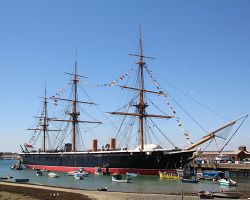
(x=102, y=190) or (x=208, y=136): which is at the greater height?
(x=208, y=136)

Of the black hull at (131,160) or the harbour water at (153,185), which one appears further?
the black hull at (131,160)

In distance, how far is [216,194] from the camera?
34.2 metres

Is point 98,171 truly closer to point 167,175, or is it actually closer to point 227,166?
point 167,175

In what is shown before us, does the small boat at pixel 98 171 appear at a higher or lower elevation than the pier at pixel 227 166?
lower

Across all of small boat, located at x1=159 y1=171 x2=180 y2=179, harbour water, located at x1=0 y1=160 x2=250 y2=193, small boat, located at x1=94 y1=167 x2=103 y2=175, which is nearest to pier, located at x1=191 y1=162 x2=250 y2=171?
harbour water, located at x1=0 y1=160 x2=250 y2=193

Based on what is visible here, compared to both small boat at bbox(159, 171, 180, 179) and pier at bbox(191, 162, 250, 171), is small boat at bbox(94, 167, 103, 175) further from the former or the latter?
pier at bbox(191, 162, 250, 171)

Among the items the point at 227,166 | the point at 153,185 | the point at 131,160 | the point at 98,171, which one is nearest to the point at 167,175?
the point at 131,160

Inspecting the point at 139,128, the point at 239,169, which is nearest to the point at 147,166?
the point at 139,128

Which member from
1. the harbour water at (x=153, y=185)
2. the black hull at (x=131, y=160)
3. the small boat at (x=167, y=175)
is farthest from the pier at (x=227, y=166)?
the small boat at (x=167, y=175)

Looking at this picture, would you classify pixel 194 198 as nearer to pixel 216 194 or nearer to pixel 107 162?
pixel 216 194

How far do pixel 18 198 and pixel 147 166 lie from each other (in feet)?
124

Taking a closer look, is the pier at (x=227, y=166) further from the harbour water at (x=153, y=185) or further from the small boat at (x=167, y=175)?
the small boat at (x=167, y=175)

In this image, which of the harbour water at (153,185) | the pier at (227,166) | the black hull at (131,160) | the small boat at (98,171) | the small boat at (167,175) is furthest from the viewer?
the small boat at (98,171)

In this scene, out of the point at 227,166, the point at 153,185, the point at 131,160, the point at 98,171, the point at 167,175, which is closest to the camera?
the point at 153,185
